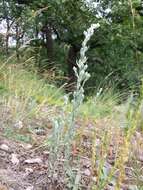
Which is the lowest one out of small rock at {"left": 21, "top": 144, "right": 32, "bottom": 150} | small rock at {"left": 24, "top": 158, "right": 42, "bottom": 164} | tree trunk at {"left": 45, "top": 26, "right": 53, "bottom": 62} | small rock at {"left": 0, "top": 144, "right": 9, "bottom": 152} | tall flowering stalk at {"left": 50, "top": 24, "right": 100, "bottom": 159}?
tree trunk at {"left": 45, "top": 26, "right": 53, "bottom": 62}

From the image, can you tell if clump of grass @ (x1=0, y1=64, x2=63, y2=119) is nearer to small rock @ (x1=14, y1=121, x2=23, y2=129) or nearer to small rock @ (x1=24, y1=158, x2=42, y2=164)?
small rock @ (x1=14, y1=121, x2=23, y2=129)

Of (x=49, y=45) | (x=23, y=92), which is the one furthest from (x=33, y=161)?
(x=49, y=45)

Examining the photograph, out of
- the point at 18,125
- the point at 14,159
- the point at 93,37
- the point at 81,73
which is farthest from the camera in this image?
the point at 93,37

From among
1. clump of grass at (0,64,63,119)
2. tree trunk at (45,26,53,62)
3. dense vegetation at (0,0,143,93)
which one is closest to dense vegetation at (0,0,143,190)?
clump of grass at (0,64,63,119)

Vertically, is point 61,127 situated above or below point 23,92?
above

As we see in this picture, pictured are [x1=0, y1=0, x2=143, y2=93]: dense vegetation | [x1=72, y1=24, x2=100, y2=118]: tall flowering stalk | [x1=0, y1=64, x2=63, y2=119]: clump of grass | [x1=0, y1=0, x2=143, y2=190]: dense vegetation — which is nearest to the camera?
[x1=72, y1=24, x2=100, y2=118]: tall flowering stalk

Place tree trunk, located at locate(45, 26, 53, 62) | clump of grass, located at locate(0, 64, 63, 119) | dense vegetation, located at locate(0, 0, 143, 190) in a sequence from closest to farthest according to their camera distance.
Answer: dense vegetation, located at locate(0, 0, 143, 190) < clump of grass, located at locate(0, 64, 63, 119) < tree trunk, located at locate(45, 26, 53, 62)

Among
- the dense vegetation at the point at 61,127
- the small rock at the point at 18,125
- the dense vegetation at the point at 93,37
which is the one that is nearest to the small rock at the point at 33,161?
the dense vegetation at the point at 61,127

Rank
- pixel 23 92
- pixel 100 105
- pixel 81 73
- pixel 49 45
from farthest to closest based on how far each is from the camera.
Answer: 1. pixel 49 45
2. pixel 100 105
3. pixel 23 92
4. pixel 81 73

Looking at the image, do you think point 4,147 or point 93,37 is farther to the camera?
point 93,37

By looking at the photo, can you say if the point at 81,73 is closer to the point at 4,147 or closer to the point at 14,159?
the point at 14,159

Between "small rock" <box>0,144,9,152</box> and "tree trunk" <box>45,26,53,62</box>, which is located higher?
"small rock" <box>0,144,9,152</box>

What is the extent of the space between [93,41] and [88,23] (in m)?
2.45

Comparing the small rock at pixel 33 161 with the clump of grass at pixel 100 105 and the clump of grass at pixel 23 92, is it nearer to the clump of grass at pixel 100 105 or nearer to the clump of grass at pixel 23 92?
the clump of grass at pixel 23 92
